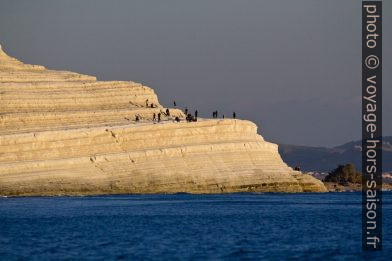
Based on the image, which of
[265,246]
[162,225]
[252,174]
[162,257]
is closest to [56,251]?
[162,257]

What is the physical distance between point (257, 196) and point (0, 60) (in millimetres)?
34551

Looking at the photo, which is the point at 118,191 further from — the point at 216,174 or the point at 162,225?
the point at 162,225

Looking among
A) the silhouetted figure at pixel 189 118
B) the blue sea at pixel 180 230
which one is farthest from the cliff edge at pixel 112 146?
the blue sea at pixel 180 230

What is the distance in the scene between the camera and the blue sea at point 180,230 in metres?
59.5

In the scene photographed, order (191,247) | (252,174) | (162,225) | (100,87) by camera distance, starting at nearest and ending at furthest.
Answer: (191,247) < (162,225) < (252,174) < (100,87)

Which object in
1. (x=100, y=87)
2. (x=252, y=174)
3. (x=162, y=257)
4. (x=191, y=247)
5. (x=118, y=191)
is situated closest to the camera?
(x=162, y=257)

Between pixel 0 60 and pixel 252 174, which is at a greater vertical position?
pixel 0 60

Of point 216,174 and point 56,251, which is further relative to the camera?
point 216,174

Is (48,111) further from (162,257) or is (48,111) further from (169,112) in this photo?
(162,257)

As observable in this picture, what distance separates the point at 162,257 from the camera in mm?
58062

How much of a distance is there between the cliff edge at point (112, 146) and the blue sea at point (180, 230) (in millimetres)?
8961

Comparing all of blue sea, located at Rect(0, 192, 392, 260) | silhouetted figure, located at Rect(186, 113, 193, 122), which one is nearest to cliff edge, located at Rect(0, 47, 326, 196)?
silhouetted figure, located at Rect(186, 113, 193, 122)

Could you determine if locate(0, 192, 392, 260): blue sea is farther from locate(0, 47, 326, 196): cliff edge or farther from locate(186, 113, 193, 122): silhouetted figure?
locate(186, 113, 193, 122): silhouetted figure

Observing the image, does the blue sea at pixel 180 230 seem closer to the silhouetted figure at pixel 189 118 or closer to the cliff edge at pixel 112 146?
the cliff edge at pixel 112 146
